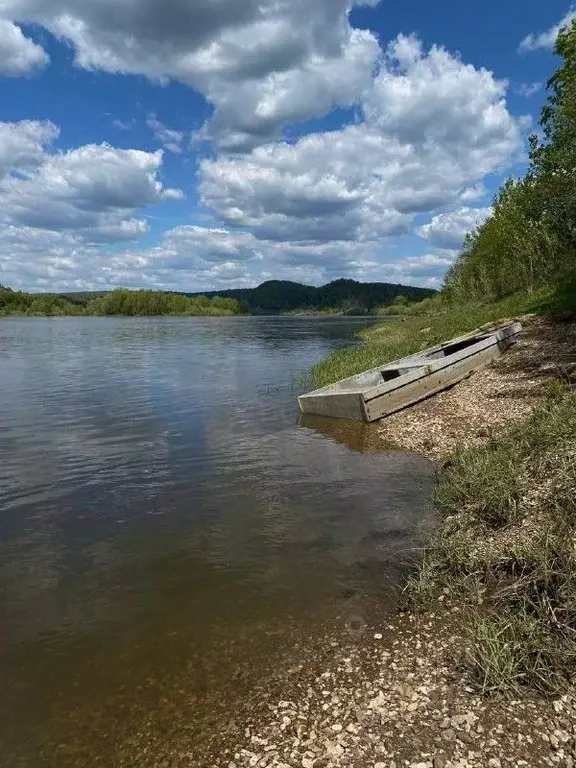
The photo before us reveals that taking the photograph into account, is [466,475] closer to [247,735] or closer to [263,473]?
[263,473]

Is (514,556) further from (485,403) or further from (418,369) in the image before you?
(418,369)

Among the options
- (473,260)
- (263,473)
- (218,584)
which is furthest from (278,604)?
(473,260)

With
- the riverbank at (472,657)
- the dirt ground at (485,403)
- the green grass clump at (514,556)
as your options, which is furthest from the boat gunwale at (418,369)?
the riverbank at (472,657)

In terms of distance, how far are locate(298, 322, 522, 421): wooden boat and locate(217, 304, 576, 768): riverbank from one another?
9.01m

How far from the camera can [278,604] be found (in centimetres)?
849

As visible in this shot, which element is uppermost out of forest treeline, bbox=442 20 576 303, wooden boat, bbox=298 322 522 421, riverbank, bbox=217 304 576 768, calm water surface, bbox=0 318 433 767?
forest treeline, bbox=442 20 576 303

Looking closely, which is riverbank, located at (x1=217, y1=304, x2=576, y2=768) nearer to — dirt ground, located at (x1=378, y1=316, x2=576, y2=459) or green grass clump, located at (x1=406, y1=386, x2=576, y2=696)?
green grass clump, located at (x1=406, y1=386, x2=576, y2=696)

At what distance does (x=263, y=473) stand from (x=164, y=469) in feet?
9.92

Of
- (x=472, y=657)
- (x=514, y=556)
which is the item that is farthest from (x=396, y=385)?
(x=472, y=657)

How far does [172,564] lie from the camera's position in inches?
393

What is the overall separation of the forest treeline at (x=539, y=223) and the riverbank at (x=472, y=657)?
2145 centimetres

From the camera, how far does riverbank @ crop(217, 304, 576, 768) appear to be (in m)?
5.38

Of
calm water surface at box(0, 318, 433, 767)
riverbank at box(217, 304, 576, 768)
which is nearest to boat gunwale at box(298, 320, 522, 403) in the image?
calm water surface at box(0, 318, 433, 767)

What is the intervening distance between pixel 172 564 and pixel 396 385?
13.3m
